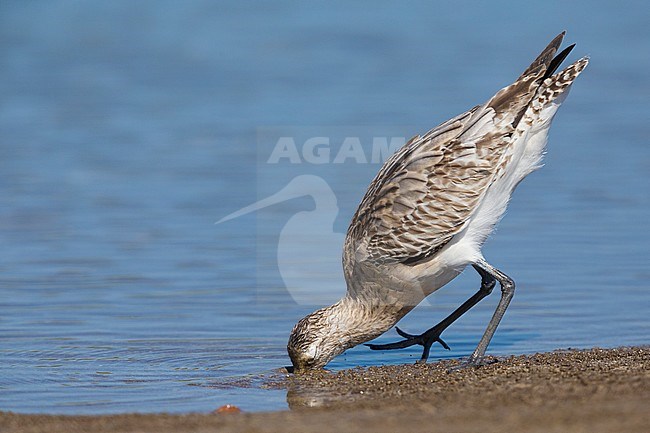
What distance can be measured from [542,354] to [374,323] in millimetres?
1307

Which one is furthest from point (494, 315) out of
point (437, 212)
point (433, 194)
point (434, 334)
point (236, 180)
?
point (236, 180)

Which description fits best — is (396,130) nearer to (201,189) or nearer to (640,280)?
(201,189)

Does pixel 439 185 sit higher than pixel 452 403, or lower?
higher

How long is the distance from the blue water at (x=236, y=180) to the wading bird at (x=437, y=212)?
47 centimetres

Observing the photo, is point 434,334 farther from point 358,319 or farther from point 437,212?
point 437,212

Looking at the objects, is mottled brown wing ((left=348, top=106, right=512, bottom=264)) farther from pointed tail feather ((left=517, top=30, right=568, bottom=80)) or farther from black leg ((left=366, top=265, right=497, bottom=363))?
black leg ((left=366, top=265, right=497, bottom=363))

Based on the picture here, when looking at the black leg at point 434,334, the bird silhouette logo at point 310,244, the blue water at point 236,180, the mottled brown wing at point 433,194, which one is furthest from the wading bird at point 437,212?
the bird silhouette logo at point 310,244

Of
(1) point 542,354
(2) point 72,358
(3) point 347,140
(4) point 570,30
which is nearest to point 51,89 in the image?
(3) point 347,140

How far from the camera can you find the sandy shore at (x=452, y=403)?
5.91m

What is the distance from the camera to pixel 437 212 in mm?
8773

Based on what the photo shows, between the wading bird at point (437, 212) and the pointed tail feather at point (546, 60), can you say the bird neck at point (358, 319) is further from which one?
the pointed tail feather at point (546, 60)

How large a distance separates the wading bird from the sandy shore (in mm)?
511

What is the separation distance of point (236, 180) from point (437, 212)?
6201 millimetres

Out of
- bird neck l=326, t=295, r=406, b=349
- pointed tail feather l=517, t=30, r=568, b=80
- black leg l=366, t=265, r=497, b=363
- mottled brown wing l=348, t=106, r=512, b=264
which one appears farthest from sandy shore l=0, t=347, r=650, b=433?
pointed tail feather l=517, t=30, r=568, b=80
